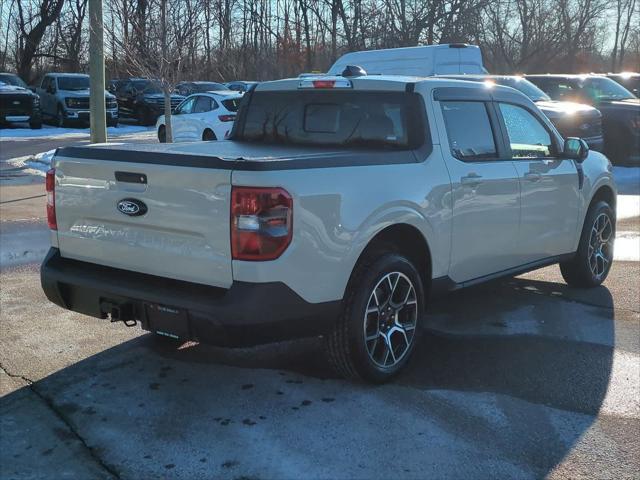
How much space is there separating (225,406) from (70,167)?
1610mm

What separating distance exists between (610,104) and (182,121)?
379 inches

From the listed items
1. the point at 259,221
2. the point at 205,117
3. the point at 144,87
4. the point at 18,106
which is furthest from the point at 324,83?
the point at 144,87

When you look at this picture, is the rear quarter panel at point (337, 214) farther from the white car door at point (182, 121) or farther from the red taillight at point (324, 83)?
the white car door at point (182, 121)

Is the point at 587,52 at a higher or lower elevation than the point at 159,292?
higher

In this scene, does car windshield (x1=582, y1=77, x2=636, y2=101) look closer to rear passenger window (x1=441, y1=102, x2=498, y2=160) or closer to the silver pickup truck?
the silver pickup truck

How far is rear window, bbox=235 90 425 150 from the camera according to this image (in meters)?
4.92

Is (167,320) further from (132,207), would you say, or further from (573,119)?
(573,119)

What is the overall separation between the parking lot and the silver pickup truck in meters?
0.42

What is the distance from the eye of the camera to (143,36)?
14.4 meters

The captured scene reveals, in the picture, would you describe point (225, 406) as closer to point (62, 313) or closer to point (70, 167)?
point (70, 167)

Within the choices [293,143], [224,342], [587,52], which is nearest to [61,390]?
[224,342]

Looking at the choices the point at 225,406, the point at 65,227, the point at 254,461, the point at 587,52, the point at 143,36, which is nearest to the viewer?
the point at 254,461

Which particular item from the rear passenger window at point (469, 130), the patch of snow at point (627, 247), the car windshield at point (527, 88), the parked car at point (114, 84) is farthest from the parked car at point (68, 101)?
the rear passenger window at point (469, 130)

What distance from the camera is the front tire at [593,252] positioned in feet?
21.5
